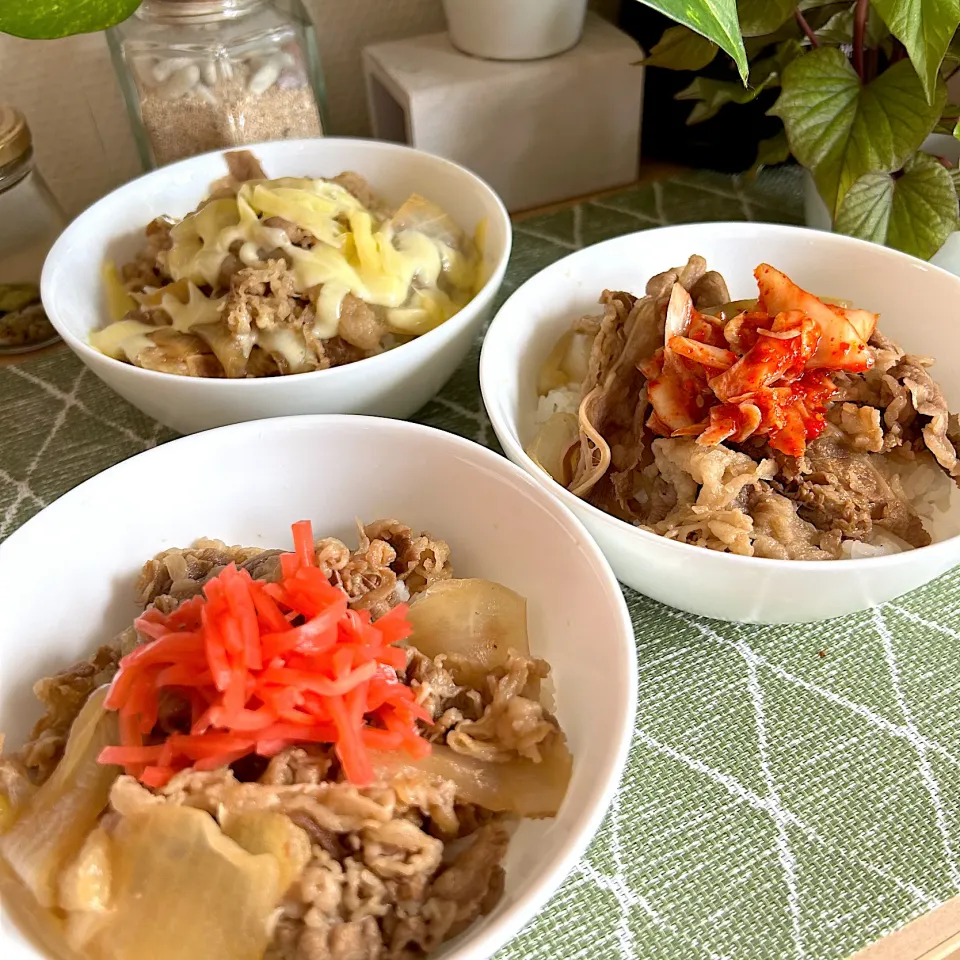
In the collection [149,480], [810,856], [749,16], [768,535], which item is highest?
[749,16]

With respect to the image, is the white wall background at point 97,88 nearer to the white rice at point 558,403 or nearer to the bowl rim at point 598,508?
the bowl rim at point 598,508

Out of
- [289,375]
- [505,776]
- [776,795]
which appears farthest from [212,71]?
[776,795]

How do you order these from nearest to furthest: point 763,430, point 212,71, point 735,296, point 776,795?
point 776,795 < point 763,430 < point 735,296 < point 212,71

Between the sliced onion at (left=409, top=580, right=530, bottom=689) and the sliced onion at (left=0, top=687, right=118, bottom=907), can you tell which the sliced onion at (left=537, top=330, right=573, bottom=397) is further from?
the sliced onion at (left=0, top=687, right=118, bottom=907)

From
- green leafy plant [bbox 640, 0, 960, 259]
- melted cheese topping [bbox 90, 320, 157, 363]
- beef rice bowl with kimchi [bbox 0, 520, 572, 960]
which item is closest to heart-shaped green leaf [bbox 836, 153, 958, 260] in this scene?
green leafy plant [bbox 640, 0, 960, 259]

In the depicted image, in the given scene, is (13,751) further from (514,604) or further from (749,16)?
(749,16)

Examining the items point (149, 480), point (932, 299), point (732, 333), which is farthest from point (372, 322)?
point (932, 299)

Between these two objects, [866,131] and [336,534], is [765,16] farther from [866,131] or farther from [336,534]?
[336,534]
